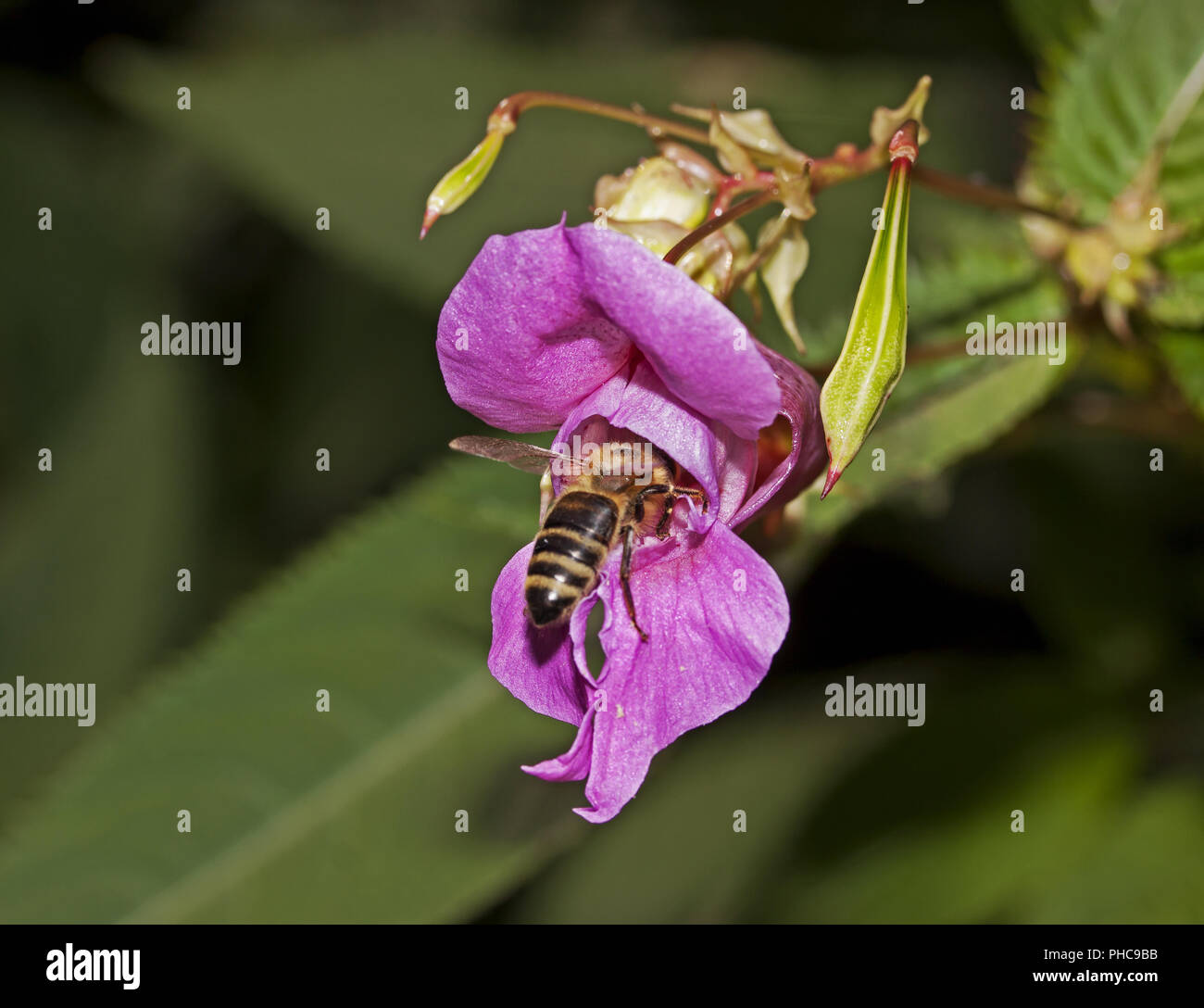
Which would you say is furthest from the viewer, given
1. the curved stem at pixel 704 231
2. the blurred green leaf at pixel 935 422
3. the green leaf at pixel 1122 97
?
the green leaf at pixel 1122 97

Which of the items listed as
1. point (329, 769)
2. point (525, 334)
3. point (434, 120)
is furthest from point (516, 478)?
point (434, 120)

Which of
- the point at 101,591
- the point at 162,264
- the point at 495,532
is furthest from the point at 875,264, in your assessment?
the point at 162,264

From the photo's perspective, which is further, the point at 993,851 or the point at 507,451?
the point at 993,851

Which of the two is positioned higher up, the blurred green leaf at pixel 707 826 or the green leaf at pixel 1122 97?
the green leaf at pixel 1122 97

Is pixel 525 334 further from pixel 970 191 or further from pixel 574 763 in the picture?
pixel 970 191

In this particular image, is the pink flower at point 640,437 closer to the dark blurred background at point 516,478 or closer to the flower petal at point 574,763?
the flower petal at point 574,763

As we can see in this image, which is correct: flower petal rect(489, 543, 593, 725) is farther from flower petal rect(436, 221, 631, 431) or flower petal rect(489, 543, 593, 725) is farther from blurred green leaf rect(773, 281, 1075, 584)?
blurred green leaf rect(773, 281, 1075, 584)

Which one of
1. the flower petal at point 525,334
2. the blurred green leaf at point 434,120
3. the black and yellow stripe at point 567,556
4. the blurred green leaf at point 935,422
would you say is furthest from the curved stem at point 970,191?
the blurred green leaf at point 434,120
